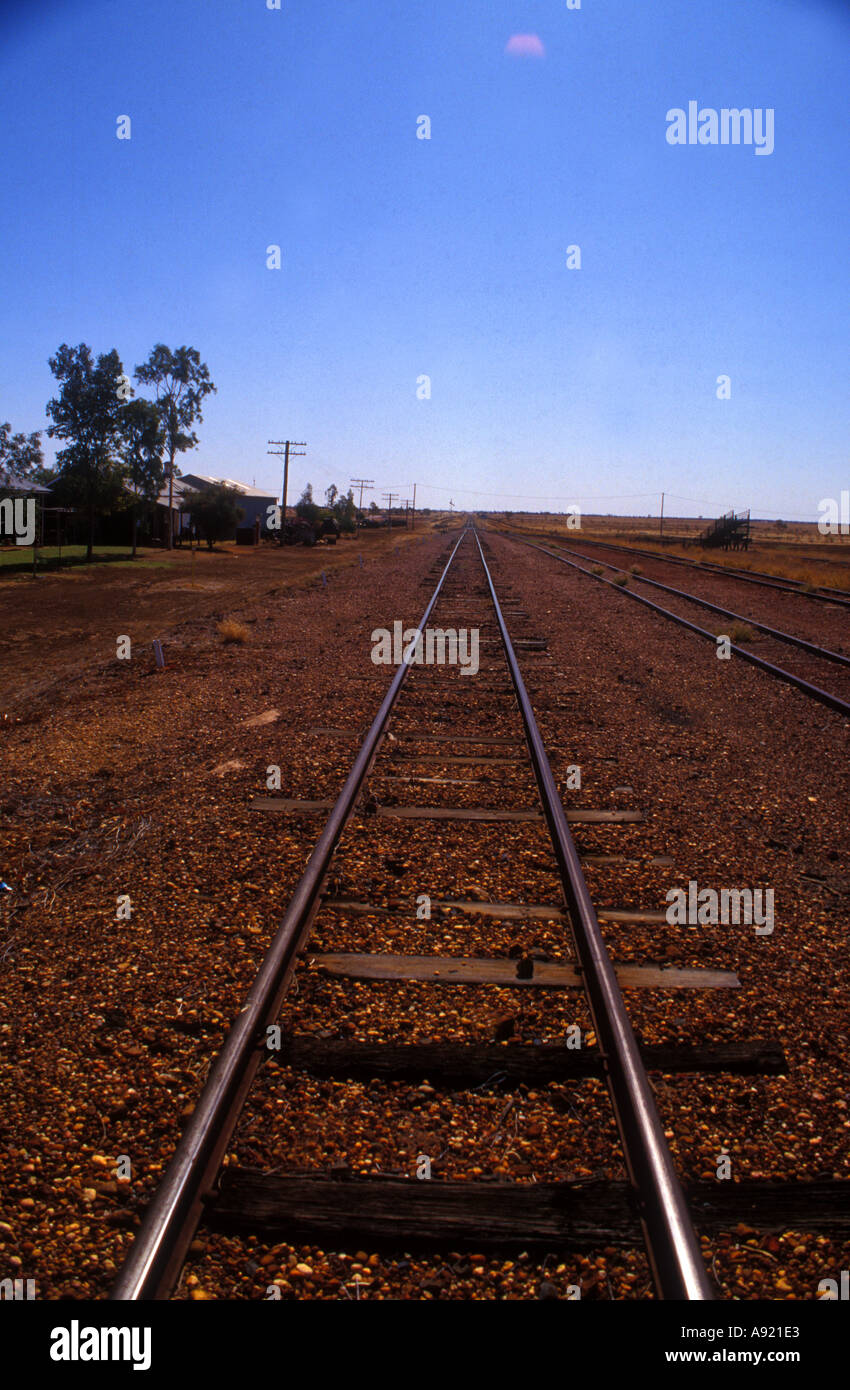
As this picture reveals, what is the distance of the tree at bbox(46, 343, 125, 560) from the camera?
34.4 meters

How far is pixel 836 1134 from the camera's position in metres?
3.05

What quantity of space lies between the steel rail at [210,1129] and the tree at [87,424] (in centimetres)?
3344

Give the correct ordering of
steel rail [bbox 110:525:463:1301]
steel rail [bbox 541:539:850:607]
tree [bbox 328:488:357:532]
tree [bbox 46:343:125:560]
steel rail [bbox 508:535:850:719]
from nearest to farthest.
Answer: steel rail [bbox 110:525:463:1301]
steel rail [bbox 508:535:850:719]
steel rail [bbox 541:539:850:607]
tree [bbox 46:343:125:560]
tree [bbox 328:488:357:532]

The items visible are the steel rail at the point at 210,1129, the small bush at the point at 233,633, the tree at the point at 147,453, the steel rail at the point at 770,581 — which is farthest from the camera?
the tree at the point at 147,453
